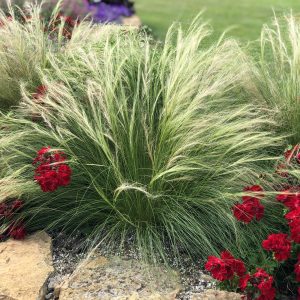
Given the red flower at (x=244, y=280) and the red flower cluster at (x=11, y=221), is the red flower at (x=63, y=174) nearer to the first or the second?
the red flower cluster at (x=11, y=221)

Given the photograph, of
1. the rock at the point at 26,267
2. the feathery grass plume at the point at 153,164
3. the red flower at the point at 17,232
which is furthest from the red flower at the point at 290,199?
the red flower at the point at 17,232

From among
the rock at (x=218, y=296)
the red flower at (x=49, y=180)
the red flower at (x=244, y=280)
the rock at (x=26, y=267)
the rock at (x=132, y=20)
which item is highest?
the rock at (x=132, y=20)

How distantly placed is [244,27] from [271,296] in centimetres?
598

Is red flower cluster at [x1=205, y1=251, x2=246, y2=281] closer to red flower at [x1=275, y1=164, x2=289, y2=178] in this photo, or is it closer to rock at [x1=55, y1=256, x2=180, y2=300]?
rock at [x1=55, y1=256, x2=180, y2=300]

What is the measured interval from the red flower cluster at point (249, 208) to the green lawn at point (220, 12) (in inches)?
192

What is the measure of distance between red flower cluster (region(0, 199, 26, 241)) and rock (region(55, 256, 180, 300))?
45cm

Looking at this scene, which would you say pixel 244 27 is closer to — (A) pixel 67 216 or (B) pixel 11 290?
(A) pixel 67 216

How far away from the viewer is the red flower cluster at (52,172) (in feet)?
8.78

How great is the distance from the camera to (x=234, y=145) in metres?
2.82

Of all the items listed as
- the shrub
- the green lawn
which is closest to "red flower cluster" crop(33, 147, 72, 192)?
the shrub

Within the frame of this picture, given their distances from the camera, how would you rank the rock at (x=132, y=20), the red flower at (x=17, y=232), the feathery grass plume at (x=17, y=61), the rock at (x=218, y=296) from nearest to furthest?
the rock at (x=218, y=296)
the red flower at (x=17, y=232)
the feathery grass plume at (x=17, y=61)
the rock at (x=132, y=20)

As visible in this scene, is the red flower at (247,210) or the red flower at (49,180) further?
the red flower at (49,180)

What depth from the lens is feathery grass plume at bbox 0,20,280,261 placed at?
9.10 ft

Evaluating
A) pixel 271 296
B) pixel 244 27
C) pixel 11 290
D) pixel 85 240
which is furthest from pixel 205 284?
pixel 244 27
